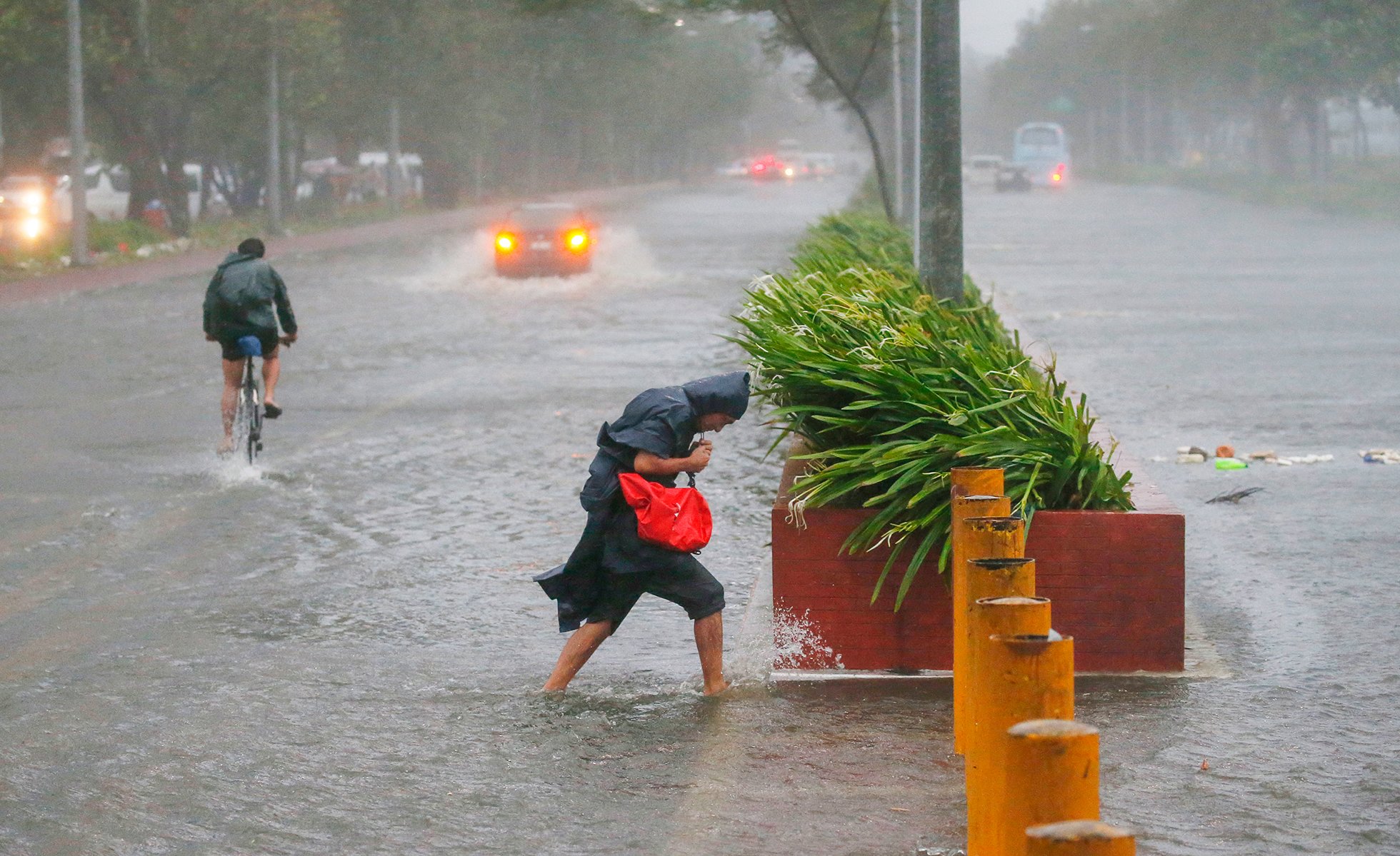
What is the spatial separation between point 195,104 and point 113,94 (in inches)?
183

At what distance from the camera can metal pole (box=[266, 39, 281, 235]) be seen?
138 ft

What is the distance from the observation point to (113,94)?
3928cm

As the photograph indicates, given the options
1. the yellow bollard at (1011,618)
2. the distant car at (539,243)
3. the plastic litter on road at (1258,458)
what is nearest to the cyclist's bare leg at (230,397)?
the plastic litter on road at (1258,458)

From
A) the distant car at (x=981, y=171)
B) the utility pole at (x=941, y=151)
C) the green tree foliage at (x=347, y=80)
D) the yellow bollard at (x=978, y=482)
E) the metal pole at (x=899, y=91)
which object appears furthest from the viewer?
the distant car at (x=981, y=171)

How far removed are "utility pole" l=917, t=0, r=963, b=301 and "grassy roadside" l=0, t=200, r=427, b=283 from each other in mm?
22664

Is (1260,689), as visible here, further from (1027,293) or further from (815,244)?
(1027,293)

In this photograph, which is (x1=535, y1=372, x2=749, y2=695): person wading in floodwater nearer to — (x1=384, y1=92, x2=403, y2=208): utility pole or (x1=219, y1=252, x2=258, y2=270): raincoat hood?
(x1=219, y1=252, x2=258, y2=270): raincoat hood

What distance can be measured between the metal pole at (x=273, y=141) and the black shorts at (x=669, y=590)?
3600cm

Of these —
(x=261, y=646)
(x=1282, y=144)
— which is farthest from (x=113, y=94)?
(x=1282, y=144)

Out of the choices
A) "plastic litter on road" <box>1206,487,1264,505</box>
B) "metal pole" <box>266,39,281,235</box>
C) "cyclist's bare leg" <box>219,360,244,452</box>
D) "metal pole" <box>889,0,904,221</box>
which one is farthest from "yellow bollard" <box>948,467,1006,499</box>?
"metal pole" <box>266,39,281,235</box>

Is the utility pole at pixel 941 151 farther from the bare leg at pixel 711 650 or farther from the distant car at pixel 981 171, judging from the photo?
the distant car at pixel 981 171

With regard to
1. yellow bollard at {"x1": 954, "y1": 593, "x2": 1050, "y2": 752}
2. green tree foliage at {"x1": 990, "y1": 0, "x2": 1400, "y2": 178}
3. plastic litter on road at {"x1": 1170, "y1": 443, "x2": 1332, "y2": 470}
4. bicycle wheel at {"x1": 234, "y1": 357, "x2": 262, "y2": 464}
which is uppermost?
green tree foliage at {"x1": 990, "y1": 0, "x2": 1400, "y2": 178}

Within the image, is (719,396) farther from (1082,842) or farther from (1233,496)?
(1233,496)

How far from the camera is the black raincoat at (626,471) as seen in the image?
6.73 metres
